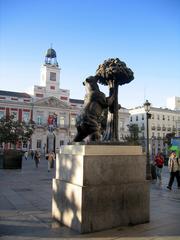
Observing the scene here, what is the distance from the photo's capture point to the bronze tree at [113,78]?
5738 millimetres

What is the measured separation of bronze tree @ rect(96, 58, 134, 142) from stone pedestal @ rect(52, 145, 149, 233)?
615mm

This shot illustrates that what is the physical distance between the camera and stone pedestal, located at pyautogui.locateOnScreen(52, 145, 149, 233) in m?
4.71

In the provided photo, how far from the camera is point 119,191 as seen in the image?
5.06 meters

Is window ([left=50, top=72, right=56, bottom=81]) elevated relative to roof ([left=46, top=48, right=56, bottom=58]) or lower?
lower

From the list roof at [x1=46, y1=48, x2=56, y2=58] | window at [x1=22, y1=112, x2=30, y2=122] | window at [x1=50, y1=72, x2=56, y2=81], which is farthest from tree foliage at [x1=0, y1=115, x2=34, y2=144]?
roof at [x1=46, y1=48, x2=56, y2=58]

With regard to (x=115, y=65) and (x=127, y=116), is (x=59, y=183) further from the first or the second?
(x=127, y=116)

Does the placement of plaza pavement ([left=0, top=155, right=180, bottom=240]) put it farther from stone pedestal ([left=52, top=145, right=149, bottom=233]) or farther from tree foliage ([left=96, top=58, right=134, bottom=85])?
tree foliage ([left=96, top=58, right=134, bottom=85])

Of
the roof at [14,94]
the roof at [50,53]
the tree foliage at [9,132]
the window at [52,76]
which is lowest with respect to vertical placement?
the tree foliage at [9,132]

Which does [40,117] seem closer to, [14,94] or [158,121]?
[14,94]

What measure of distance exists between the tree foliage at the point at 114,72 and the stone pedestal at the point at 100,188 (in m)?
1.47

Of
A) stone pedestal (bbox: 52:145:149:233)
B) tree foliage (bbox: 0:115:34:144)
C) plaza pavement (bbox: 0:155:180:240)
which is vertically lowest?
plaza pavement (bbox: 0:155:180:240)

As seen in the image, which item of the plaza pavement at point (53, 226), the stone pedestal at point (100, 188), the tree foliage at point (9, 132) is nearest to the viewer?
the plaza pavement at point (53, 226)

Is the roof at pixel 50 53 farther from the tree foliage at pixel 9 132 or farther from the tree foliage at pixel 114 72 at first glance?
the tree foliage at pixel 114 72

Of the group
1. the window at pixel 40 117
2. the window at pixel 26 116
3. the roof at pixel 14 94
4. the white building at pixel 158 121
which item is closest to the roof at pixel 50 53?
the roof at pixel 14 94
